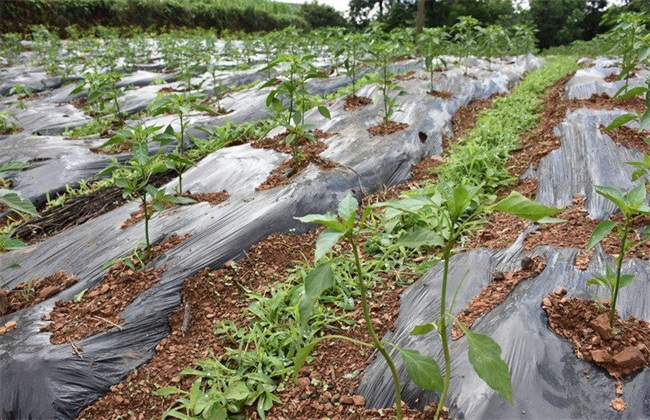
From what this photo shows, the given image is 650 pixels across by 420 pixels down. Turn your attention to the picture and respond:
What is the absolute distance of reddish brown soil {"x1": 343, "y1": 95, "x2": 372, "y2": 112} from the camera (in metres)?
4.77

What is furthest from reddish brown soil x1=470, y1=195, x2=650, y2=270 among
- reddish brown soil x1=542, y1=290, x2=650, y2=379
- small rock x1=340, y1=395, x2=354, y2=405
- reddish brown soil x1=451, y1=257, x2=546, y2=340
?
small rock x1=340, y1=395, x2=354, y2=405

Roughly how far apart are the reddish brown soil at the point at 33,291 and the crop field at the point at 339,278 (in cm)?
1

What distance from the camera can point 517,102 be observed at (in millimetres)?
5301

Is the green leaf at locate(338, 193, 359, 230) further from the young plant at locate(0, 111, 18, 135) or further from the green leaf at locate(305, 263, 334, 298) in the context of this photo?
the young plant at locate(0, 111, 18, 135)

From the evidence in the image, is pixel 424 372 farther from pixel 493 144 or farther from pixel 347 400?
pixel 493 144

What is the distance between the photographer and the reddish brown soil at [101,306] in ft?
6.36

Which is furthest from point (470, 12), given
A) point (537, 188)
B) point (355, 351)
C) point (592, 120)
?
point (355, 351)

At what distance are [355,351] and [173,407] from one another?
0.80m

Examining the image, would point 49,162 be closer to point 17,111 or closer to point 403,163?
point 17,111

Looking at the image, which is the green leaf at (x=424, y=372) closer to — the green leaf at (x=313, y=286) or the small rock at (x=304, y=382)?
the green leaf at (x=313, y=286)

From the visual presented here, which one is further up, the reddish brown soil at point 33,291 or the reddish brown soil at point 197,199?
the reddish brown soil at point 197,199

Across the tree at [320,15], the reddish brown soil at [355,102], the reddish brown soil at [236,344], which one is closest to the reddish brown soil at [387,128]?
the reddish brown soil at [355,102]

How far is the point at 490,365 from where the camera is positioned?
1029 millimetres

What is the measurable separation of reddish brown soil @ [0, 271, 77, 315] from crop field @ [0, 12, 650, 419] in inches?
0.5
